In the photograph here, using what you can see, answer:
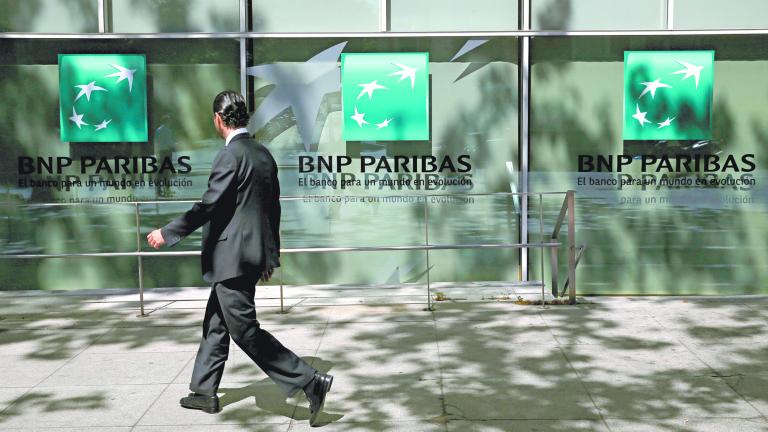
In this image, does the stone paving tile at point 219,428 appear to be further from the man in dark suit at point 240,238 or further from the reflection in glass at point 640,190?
the reflection in glass at point 640,190

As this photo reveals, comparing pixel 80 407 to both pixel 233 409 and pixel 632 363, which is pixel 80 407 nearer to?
pixel 233 409

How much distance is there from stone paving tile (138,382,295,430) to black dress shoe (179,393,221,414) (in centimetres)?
3

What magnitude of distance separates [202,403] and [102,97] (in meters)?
4.95

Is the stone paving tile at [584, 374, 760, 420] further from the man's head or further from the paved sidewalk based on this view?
the man's head

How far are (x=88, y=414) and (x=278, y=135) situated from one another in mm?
4597

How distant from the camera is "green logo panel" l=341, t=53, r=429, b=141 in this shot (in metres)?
8.90

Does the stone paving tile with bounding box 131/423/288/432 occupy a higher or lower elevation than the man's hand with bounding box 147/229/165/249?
lower

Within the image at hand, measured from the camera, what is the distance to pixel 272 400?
532cm

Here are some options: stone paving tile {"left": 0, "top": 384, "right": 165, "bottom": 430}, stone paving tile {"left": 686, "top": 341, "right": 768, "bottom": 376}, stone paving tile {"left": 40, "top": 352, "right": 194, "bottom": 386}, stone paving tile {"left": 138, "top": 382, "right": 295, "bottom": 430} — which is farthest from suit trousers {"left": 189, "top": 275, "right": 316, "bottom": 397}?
stone paving tile {"left": 686, "top": 341, "right": 768, "bottom": 376}

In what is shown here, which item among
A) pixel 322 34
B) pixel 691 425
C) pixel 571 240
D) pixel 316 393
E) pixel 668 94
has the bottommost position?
pixel 691 425

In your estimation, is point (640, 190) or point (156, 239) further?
point (640, 190)

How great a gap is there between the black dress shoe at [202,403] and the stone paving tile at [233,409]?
0.03 meters

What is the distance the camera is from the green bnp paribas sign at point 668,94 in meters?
8.74

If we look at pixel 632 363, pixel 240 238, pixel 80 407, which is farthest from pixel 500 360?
pixel 80 407
